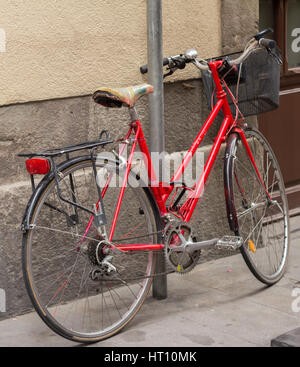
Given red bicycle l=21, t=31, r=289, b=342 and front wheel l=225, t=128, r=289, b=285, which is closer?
red bicycle l=21, t=31, r=289, b=342

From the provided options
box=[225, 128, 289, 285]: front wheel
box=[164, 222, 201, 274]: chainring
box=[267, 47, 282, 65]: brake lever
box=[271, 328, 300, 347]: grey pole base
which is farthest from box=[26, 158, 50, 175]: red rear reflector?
box=[267, 47, 282, 65]: brake lever

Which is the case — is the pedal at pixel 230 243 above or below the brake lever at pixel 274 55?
below

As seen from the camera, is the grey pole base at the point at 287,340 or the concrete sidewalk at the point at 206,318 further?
the concrete sidewalk at the point at 206,318

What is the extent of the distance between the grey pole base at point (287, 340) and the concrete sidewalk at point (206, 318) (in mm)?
140

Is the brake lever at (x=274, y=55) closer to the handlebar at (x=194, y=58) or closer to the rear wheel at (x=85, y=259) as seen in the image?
the handlebar at (x=194, y=58)

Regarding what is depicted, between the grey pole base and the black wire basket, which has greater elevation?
the black wire basket

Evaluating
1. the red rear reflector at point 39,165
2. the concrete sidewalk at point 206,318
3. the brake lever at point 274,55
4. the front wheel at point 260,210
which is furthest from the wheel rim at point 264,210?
the red rear reflector at point 39,165

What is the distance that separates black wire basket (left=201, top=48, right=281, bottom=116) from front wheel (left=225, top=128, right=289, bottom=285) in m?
0.17

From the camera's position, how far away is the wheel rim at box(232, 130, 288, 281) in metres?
4.79

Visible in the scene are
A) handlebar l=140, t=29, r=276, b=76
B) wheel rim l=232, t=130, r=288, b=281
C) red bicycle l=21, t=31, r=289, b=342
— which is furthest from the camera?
wheel rim l=232, t=130, r=288, b=281

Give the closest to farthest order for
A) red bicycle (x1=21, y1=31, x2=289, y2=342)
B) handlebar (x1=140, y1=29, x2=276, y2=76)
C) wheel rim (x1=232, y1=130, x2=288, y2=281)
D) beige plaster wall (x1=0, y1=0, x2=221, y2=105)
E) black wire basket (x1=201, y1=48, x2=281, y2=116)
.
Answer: red bicycle (x1=21, y1=31, x2=289, y2=342) → beige plaster wall (x1=0, y1=0, x2=221, y2=105) → handlebar (x1=140, y1=29, x2=276, y2=76) → black wire basket (x1=201, y1=48, x2=281, y2=116) → wheel rim (x1=232, y1=130, x2=288, y2=281)

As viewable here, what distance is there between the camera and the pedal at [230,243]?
4289mm

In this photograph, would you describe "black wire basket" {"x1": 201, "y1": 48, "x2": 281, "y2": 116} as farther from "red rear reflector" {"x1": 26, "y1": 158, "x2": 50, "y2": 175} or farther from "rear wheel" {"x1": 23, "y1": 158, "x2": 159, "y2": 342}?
"red rear reflector" {"x1": 26, "y1": 158, "x2": 50, "y2": 175}

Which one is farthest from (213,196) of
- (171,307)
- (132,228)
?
(171,307)
